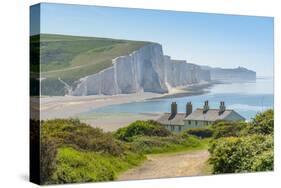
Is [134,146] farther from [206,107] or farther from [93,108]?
[206,107]

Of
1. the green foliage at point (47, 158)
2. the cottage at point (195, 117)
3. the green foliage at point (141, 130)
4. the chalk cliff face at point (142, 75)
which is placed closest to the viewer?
the green foliage at point (47, 158)

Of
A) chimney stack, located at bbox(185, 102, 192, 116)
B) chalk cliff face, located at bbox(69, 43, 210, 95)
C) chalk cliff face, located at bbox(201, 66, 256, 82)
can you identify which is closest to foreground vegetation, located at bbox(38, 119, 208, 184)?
chimney stack, located at bbox(185, 102, 192, 116)

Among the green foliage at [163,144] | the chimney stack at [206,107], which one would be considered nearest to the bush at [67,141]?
the green foliage at [163,144]

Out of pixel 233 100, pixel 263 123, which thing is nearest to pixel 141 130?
pixel 233 100

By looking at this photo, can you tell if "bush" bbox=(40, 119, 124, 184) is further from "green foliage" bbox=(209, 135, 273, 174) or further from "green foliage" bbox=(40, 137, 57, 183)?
"green foliage" bbox=(209, 135, 273, 174)

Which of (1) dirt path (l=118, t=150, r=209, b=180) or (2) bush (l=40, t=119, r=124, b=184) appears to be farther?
(1) dirt path (l=118, t=150, r=209, b=180)

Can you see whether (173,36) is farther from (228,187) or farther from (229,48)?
(228,187)

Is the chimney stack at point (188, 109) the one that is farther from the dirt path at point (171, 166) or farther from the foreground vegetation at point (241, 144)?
the dirt path at point (171, 166)
